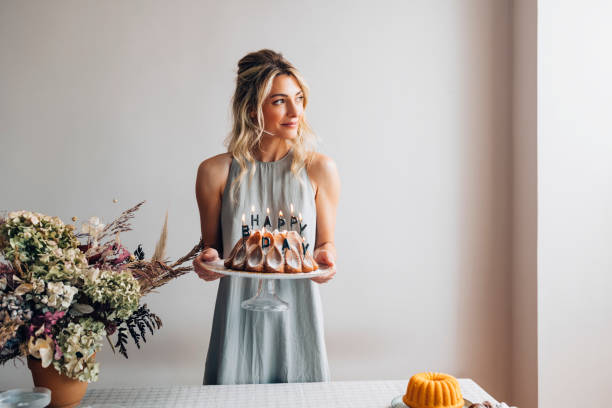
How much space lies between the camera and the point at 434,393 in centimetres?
125

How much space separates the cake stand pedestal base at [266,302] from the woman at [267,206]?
0.10 m

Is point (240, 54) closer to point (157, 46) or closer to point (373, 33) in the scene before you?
point (157, 46)

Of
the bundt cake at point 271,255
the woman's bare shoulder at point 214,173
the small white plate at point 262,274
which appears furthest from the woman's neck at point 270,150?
the small white plate at point 262,274

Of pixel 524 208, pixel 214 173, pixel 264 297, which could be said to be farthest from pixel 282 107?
pixel 524 208

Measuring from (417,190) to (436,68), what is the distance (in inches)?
27.4

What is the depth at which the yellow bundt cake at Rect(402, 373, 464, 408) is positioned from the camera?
1247 mm

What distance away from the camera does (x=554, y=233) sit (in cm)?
249

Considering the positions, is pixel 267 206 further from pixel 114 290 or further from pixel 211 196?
pixel 114 290

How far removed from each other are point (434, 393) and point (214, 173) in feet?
3.66

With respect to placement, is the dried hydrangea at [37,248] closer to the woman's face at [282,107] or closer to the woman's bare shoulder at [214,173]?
the woman's bare shoulder at [214,173]

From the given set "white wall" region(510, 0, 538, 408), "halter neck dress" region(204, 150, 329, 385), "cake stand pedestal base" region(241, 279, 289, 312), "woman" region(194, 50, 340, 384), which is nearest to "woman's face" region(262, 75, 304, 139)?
"woman" region(194, 50, 340, 384)

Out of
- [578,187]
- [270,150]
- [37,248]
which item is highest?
[270,150]

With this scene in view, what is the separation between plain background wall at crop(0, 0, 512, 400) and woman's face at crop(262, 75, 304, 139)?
81 centimetres

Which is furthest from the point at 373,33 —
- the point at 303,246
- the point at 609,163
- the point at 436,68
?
the point at 303,246
